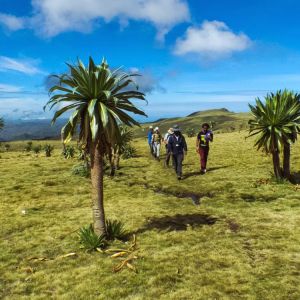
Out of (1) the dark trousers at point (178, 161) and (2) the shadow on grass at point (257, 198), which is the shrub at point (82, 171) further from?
(2) the shadow on grass at point (257, 198)

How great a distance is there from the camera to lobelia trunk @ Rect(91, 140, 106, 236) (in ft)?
43.5

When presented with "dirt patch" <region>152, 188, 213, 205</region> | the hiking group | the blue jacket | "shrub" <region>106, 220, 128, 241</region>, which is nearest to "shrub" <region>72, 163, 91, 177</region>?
the hiking group

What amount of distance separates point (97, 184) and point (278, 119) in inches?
523

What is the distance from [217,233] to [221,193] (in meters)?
7.48

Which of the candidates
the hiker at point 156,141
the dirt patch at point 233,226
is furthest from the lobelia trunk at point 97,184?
the hiker at point 156,141

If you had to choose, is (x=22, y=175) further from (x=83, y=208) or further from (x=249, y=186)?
(x=249, y=186)

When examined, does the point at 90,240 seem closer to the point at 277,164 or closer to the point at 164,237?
the point at 164,237

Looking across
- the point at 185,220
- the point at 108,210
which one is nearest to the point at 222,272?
the point at 185,220

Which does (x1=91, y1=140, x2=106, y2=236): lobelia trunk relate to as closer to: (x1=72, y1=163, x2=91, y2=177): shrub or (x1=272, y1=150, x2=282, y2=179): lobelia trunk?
(x1=272, y1=150, x2=282, y2=179): lobelia trunk

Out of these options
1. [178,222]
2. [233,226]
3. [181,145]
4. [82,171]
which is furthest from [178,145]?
[233,226]

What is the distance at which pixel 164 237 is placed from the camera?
14.0 meters

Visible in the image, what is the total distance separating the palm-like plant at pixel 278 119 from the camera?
874 inches

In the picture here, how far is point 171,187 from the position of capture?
23.8 metres

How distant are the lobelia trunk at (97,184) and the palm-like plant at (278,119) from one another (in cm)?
1208
